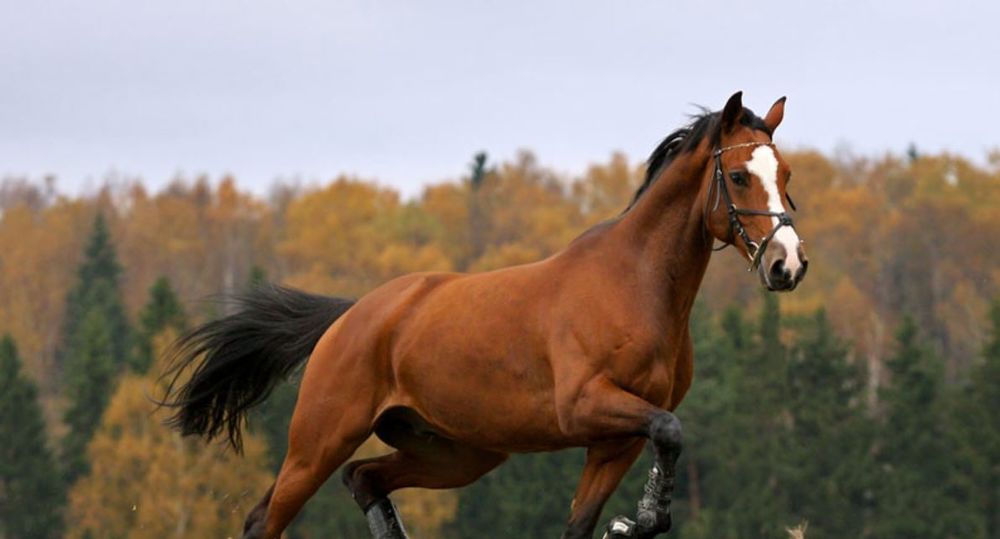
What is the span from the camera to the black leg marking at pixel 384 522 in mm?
10258

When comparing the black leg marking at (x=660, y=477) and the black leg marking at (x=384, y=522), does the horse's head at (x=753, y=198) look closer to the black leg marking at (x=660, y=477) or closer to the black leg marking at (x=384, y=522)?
the black leg marking at (x=660, y=477)

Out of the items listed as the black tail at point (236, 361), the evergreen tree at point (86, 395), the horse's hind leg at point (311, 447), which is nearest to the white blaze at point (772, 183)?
the horse's hind leg at point (311, 447)

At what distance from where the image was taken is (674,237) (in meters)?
8.96

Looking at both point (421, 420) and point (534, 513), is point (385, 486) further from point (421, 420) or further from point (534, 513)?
point (534, 513)

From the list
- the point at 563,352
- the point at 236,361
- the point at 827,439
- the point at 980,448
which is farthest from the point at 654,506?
the point at 827,439

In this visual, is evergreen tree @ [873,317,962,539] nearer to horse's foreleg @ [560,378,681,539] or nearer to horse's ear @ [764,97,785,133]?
horse's ear @ [764,97,785,133]

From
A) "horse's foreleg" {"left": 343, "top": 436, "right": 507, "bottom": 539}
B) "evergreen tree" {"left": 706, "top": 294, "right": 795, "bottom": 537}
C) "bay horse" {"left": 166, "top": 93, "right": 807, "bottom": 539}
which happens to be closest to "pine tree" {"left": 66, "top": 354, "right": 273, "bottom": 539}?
"evergreen tree" {"left": 706, "top": 294, "right": 795, "bottom": 537}

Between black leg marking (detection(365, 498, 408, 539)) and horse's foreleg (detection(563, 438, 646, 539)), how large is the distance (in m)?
1.67

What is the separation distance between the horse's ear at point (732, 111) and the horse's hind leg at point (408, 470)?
2.48 meters

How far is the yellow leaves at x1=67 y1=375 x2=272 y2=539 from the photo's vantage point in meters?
46.0

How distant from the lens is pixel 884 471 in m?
47.8

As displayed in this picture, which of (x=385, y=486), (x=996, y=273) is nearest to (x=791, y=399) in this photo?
(x=996, y=273)

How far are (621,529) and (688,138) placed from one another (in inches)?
81.0

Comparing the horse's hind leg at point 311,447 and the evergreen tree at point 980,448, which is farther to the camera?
the evergreen tree at point 980,448
